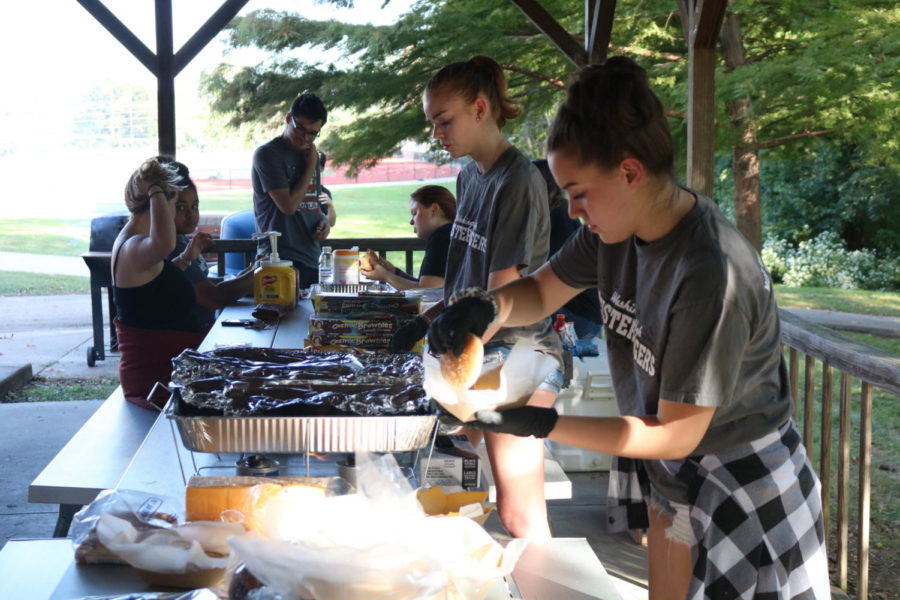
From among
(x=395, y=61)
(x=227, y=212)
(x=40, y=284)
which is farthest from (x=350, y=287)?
(x=227, y=212)

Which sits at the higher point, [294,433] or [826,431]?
[294,433]

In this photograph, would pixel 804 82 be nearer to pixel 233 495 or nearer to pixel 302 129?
pixel 302 129

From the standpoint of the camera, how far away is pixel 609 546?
3.67 m

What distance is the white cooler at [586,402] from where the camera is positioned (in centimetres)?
445

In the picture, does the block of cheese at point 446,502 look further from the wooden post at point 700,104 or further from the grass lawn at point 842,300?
the grass lawn at point 842,300

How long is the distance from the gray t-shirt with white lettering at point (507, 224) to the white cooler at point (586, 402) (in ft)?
6.75

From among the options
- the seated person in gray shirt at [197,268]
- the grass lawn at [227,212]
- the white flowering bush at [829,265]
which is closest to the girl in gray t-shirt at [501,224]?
the seated person in gray shirt at [197,268]

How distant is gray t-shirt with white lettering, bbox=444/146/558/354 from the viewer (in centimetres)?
229

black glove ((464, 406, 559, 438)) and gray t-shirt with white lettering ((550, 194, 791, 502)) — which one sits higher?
gray t-shirt with white lettering ((550, 194, 791, 502))

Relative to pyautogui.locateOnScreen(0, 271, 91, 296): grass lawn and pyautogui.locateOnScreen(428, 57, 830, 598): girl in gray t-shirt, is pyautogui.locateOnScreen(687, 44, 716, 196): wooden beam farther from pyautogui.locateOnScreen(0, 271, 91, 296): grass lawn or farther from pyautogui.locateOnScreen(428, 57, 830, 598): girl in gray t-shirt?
pyautogui.locateOnScreen(0, 271, 91, 296): grass lawn

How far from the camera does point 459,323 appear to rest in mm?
1663

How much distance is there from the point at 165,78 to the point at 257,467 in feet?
16.2

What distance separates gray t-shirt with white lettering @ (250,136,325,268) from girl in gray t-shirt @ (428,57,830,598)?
3.01 meters

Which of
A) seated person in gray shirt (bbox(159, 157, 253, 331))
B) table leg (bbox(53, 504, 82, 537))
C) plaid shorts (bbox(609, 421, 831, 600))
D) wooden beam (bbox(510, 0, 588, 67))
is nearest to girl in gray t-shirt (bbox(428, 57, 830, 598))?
plaid shorts (bbox(609, 421, 831, 600))
